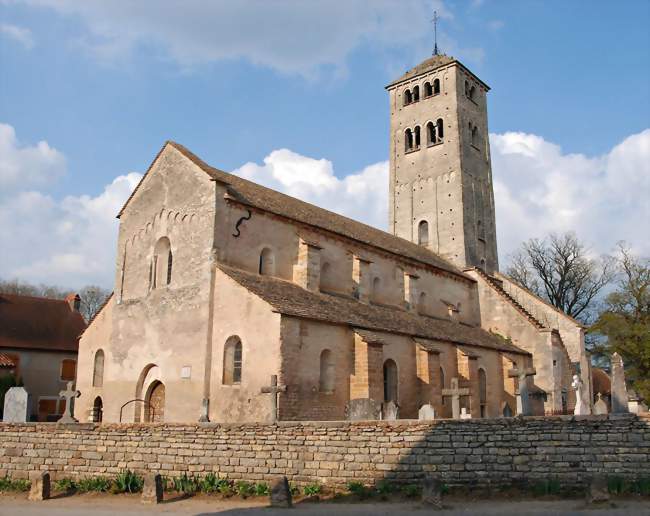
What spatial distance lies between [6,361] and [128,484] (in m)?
22.5

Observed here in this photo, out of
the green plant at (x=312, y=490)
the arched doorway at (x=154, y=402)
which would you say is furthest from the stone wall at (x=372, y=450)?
the arched doorway at (x=154, y=402)

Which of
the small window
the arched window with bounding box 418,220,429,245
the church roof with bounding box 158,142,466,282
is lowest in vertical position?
the small window

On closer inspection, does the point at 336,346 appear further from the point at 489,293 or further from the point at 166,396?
the point at 489,293

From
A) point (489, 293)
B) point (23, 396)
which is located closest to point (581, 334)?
point (489, 293)

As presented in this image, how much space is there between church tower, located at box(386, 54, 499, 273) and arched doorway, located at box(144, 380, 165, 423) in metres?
22.7

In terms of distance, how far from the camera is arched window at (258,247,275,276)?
25.1 m

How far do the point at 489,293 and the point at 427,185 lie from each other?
Result: 9.17 meters

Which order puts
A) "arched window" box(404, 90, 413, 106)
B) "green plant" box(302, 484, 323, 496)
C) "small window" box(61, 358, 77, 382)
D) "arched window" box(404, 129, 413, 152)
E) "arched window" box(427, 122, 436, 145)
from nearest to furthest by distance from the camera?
"green plant" box(302, 484, 323, 496)
"small window" box(61, 358, 77, 382)
"arched window" box(427, 122, 436, 145)
"arched window" box(404, 129, 413, 152)
"arched window" box(404, 90, 413, 106)

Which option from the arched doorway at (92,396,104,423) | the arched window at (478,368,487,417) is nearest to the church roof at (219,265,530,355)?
the arched window at (478,368,487,417)

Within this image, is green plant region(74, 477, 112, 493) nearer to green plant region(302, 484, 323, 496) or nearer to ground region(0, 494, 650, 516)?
ground region(0, 494, 650, 516)

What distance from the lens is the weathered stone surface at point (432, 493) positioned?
12.4 meters

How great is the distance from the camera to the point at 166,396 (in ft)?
73.0

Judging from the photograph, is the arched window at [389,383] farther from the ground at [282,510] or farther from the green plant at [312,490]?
the ground at [282,510]

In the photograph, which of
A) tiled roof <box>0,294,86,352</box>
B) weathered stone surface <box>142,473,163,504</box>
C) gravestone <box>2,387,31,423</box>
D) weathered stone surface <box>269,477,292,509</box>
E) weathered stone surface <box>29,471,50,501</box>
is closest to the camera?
weathered stone surface <box>269,477,292,509</box>
